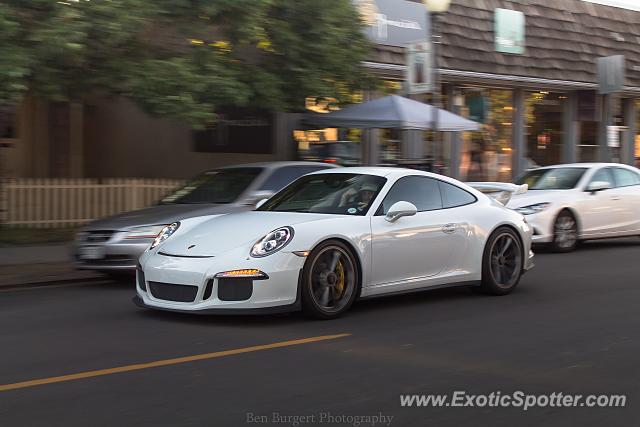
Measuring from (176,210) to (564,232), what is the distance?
20.9ft

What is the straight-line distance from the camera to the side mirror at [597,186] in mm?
13484

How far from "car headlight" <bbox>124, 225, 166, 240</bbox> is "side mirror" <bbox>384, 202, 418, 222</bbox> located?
3110mm

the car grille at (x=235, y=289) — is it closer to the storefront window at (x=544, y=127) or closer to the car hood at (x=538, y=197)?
the car hood at (x=538, y=197)

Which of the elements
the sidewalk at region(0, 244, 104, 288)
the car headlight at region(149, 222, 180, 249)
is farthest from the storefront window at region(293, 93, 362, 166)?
the car headlight at region(149, 222, 180, 249)

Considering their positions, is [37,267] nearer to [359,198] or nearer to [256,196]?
[256,196]

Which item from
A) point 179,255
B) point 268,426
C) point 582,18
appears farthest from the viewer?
point 582,18

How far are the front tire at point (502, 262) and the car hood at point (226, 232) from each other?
2.03 m

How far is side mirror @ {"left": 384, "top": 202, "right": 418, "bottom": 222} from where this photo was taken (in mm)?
7414

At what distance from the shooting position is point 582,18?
23.1 metres

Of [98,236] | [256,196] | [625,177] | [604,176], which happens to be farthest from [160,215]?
[625,177]

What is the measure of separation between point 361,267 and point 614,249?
25.9 feet

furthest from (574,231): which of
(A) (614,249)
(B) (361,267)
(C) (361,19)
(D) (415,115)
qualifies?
(B) (361,267)

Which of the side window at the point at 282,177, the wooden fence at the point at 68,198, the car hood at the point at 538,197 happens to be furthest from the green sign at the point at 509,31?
the side window at the point at 282,177

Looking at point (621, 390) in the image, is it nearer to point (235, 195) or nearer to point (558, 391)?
point (558, 391)
